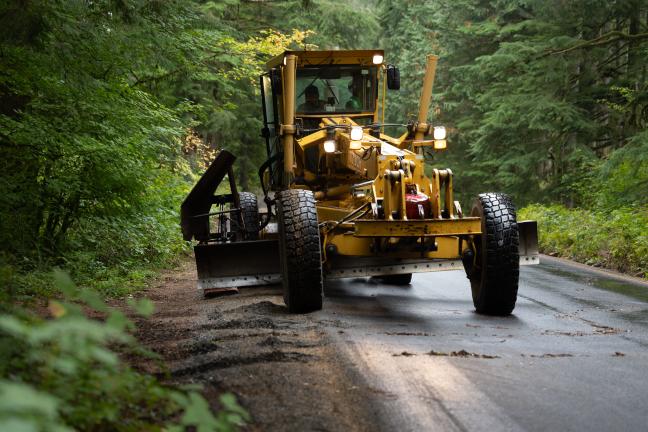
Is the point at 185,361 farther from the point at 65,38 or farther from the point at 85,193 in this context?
the point at 85,193

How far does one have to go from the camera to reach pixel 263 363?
5.79 meters

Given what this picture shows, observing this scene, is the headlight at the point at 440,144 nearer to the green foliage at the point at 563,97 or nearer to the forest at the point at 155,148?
the forest at the point at 155,148

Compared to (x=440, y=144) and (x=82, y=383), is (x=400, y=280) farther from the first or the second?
(x=82, y=383)

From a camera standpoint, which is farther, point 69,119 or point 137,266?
point 137,266

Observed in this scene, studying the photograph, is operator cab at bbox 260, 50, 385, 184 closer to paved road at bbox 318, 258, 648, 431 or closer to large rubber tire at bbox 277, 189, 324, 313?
paved road at bbox 318, 258, 648, 431

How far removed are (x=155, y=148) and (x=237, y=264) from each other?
351 centimetres

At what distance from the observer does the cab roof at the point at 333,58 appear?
11.6 m

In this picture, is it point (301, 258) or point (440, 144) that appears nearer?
point (301, 258)

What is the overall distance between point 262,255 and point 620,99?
15.3 metres

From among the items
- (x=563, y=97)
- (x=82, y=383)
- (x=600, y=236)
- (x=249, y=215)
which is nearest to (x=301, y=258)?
(x=249, y=215)

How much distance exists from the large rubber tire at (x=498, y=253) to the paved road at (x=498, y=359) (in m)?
0.26

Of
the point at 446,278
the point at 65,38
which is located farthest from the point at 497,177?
the point at 65,38

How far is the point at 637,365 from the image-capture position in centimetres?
643

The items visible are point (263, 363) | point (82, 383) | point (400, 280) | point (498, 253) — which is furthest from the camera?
point (400, 280)
